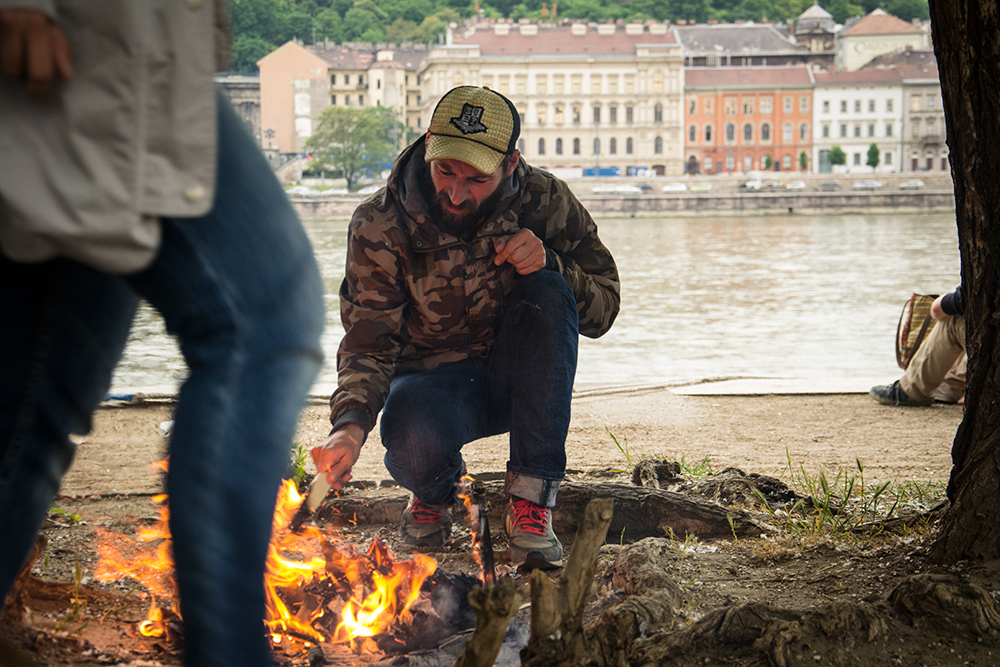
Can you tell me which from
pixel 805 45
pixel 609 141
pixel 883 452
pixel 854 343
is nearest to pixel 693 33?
pixel 805 45

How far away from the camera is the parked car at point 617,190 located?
53.2 m

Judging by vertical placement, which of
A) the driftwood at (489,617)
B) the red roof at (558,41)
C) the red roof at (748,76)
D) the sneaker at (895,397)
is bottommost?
the sneaker at (895,397)

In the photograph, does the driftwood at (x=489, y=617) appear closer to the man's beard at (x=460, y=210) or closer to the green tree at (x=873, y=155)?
the man's beard at (x=460, y=210)

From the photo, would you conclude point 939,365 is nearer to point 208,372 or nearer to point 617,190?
point 208,372

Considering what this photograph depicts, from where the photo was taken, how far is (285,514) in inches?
87.1

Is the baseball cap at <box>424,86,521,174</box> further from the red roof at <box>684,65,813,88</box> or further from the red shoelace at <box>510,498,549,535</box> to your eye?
the red roof at <box>684,65,813,88</box>

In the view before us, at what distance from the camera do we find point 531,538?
2189 millimetres

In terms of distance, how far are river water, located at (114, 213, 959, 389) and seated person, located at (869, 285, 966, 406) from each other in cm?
131

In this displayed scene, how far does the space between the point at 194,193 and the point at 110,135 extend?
0.32 ft

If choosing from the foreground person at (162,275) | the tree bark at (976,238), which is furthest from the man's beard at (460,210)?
the foreground person at (162,275)

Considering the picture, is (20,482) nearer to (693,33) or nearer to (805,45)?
(693,33)

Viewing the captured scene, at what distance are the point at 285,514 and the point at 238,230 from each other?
129 cm

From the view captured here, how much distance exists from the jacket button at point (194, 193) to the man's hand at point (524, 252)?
1349mm

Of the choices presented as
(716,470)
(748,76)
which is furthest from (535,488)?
(748,76)
